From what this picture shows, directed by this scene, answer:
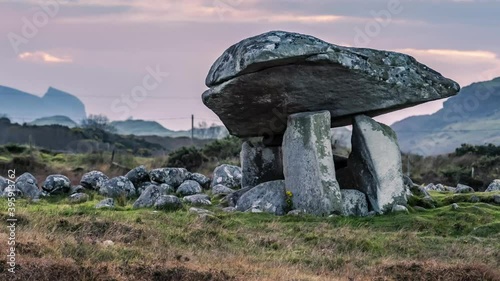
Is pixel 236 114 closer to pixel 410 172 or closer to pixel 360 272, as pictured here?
pixel 360 272

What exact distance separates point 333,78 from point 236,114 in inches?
121

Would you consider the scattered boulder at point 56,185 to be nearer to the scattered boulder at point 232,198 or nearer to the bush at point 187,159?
the scattered boulder at point 232,198

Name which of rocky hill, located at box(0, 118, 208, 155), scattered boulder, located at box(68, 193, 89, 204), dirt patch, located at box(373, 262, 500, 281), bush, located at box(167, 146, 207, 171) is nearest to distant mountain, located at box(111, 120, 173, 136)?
rocky hill, located at box(0, 118, 208, 155)

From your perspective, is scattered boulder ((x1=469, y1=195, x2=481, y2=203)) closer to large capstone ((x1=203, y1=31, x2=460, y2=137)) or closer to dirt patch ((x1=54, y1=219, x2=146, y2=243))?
large capstone ((x1=203, y1=31, x2=460, y2=137))

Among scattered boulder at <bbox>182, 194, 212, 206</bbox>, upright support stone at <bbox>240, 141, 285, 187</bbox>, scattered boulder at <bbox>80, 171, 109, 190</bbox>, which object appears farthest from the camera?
scattered boulder at <bbox>80, 171, 109, 190</bbox>

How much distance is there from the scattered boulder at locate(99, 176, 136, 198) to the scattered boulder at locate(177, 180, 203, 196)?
136 centimetres

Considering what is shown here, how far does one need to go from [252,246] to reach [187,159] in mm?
22956

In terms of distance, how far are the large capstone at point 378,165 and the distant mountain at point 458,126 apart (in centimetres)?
9082

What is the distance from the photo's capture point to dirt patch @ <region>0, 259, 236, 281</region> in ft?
35.2

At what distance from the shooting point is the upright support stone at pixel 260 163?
23.9m

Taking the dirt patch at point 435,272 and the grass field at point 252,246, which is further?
the dirt patch at point 435,272

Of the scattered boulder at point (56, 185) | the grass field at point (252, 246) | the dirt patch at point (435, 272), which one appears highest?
the scattered boulder at point (56, 185)

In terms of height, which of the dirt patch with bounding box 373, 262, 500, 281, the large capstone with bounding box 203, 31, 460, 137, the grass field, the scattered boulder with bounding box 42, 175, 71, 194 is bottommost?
the dirt patch with bounding box 373, 262, 500, 281

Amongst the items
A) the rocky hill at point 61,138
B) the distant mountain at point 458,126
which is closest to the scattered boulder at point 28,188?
the rocky hill at point 61,138
